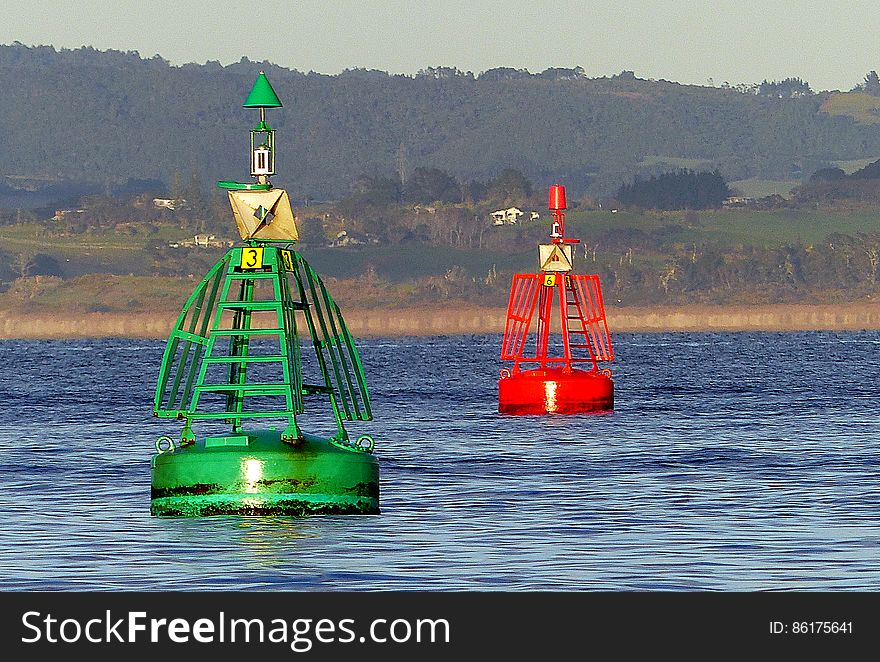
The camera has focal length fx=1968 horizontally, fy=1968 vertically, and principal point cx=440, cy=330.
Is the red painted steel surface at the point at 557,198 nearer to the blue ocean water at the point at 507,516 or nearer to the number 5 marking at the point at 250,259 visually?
the blue ocean water at the point at 507,516

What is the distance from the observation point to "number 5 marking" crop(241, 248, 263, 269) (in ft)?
162

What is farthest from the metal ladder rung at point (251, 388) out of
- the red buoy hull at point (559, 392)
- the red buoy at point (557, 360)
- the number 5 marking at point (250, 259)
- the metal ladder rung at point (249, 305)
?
the red buoy hull at point (559, 392)

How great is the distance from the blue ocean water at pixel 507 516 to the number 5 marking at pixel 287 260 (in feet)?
20.9

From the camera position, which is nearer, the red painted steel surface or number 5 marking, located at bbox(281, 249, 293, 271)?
number 5 marking, located at bbox(281, 249, 293, 271)

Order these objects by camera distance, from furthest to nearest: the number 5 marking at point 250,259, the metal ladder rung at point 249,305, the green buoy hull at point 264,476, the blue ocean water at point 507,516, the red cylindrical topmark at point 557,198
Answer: the red cylindrical topmark at point 557,198, the number 5 marking at point 250,259, the metal ladder rung at point 249,305, the green buoy hull at point 264,476, the blue ocean water at point 507,516

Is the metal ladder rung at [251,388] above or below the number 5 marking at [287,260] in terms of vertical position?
below

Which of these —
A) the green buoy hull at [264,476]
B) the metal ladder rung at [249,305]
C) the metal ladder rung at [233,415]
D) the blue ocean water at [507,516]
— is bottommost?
the blue ocean water at [507,516]

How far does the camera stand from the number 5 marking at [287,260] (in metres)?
49.5

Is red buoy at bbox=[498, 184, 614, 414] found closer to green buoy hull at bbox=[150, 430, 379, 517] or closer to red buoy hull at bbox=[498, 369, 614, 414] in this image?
red buoy hull at bbox=[498, 369, 614, 414]

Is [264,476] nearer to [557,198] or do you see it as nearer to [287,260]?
[287,260]

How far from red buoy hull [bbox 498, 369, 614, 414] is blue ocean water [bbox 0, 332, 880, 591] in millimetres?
1436

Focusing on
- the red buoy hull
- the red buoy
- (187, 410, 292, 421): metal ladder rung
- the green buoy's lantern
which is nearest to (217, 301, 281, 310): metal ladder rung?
the green buoy's lantern

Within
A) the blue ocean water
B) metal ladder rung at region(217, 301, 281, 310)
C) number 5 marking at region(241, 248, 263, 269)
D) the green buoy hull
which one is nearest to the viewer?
the blue ocean water
